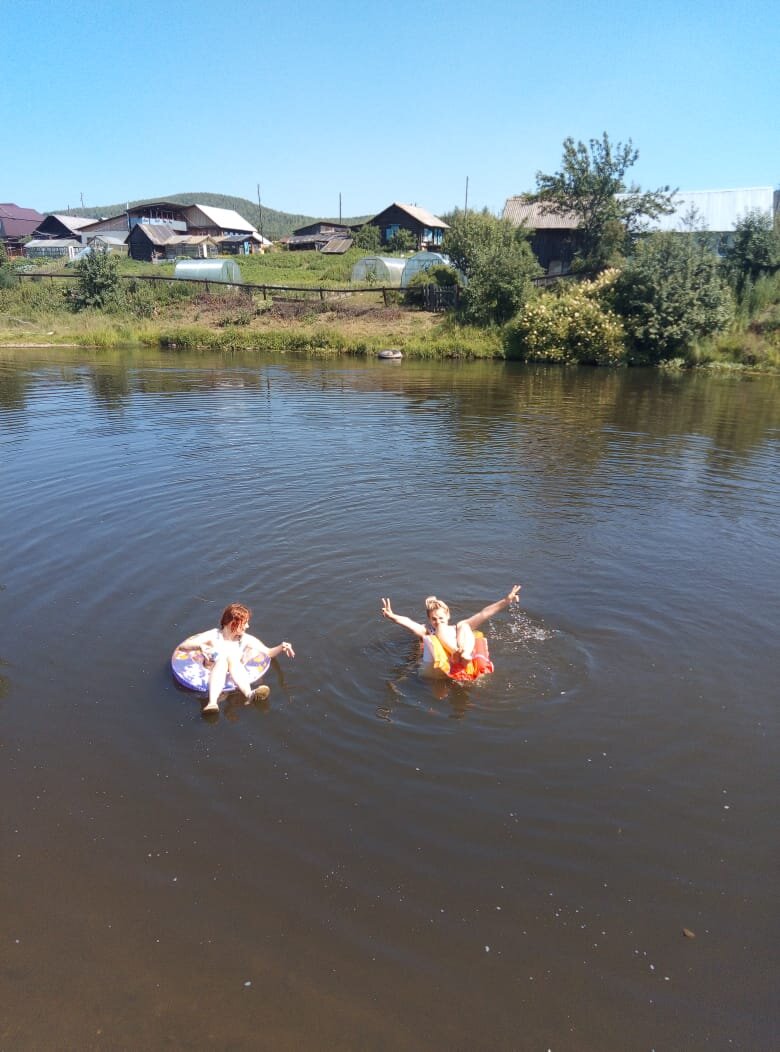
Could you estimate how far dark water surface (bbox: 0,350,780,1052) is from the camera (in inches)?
185

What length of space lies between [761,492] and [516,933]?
12859mm

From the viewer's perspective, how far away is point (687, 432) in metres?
21.2

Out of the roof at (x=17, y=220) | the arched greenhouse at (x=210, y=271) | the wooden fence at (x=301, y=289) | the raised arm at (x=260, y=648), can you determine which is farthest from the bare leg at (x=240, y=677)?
the roof at (x=17, y=220)

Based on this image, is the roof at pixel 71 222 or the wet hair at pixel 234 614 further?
the roof at pixel 71 222

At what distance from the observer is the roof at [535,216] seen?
49266 millimetres

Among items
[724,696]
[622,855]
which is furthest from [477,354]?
[622,855]

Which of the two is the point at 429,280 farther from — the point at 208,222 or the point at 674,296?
the point at 208,222

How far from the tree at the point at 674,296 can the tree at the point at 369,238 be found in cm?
4382

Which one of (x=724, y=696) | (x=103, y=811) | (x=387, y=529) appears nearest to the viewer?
(x=103, y=811)

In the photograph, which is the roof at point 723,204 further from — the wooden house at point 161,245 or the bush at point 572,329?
the wooden house at point 161,245

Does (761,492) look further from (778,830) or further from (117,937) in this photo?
(117,937)

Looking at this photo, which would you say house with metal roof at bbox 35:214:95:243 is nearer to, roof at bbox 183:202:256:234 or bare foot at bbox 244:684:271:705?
roof at bbox 183:202:256:234

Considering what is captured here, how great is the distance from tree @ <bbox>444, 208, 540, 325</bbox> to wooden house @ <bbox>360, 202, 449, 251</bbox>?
97.4 ft

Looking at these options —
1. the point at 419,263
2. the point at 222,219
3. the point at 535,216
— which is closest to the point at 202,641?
the point at 419,263
